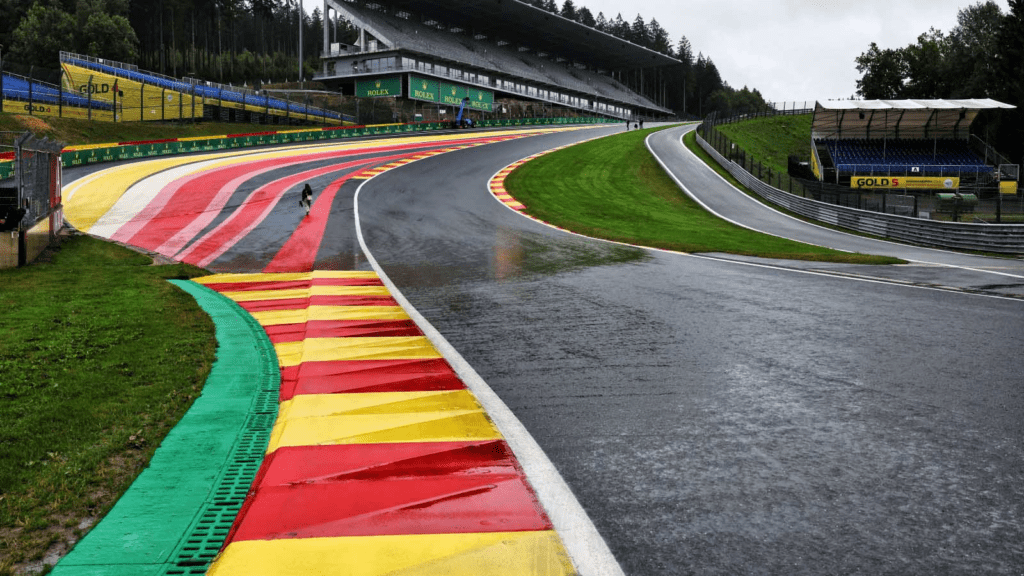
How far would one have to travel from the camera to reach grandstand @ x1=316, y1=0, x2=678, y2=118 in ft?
274

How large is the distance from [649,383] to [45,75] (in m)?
52.7

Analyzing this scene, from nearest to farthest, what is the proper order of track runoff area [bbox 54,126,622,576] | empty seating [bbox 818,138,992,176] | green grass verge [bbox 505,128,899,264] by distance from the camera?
track runoff area [bbox 54,126,622,576]
green grass verge [bbox 505,128,899,264]
empty seating [bbox 818,138,992,176]

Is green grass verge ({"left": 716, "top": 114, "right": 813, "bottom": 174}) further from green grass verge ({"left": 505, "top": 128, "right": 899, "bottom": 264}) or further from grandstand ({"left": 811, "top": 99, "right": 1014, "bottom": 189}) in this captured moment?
green grass verge ({"left": 505, "top": 128, "right": 899, "bottom": 264})

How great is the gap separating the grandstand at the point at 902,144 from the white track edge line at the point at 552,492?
1849 inches

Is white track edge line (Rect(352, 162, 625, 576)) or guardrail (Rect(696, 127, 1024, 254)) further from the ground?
guardrail (Rect(696, 127, 1024, 254))

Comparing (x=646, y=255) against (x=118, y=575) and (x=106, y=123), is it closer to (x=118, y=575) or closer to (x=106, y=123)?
(x=118, y=575)

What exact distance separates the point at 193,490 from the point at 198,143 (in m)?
42.9

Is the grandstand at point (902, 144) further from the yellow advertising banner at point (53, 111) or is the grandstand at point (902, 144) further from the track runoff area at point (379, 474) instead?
the yellow advertising banner at point (53, 111)

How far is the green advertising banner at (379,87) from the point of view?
8256 cm

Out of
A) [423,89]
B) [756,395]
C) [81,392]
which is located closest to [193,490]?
[81,392]

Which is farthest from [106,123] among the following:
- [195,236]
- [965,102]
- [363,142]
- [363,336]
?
[965,102]

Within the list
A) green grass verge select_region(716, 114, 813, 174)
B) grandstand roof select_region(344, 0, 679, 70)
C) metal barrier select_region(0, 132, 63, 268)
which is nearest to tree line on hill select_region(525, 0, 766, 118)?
grandstand roof select_region(344, 0, 679, 70)

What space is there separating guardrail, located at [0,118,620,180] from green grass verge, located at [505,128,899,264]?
16.7 m

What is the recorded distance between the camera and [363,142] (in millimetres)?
50625
